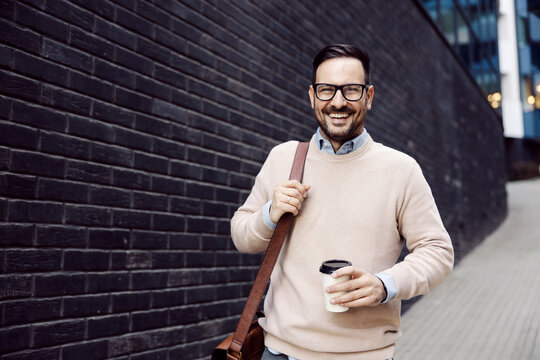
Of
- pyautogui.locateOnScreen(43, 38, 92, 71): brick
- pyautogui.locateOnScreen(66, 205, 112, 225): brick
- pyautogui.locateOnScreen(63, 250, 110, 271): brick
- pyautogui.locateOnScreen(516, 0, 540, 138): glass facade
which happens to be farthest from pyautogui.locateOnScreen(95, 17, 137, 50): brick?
pyautogui.locateOnScreen(516, 0, 540, 138): glass facade

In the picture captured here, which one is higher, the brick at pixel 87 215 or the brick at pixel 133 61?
the brick at pixel 133 61

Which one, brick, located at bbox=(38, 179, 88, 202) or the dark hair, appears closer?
the dark hair

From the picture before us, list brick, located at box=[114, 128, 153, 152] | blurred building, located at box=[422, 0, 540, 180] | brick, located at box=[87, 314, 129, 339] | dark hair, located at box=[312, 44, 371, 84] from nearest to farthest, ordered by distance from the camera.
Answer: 1. dark hair, located at box=[312, 44, 371, 84]
2. brick, located at box=[87, 314, 129, 339]
3. brick, located at box=[114, 128, 153, 152]
4. blurred building, located at box=[422, 0, 540, 180]

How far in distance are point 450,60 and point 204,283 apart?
32.8 ft

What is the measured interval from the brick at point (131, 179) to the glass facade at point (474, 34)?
8.47 m

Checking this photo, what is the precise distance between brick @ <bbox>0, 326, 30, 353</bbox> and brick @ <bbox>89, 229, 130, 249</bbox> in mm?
566

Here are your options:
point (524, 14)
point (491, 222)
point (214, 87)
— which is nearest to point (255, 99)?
point (214, 87)

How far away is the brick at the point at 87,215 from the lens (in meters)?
2.73

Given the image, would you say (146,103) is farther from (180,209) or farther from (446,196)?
(446,196)

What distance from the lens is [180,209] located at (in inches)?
139

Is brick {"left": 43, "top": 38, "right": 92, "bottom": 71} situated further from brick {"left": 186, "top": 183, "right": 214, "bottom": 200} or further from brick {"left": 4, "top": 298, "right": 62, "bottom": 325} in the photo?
brick {"left": 4, "top": 298, "right": 62, "bottom": 325}

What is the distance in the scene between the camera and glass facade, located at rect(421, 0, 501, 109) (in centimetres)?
1195

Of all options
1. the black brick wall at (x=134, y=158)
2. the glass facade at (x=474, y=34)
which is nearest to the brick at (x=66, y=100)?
the black brick wall at (x=134, y=158)

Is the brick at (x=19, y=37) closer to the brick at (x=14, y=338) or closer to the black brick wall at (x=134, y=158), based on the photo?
the black brick wall at (x=134, y=158)
